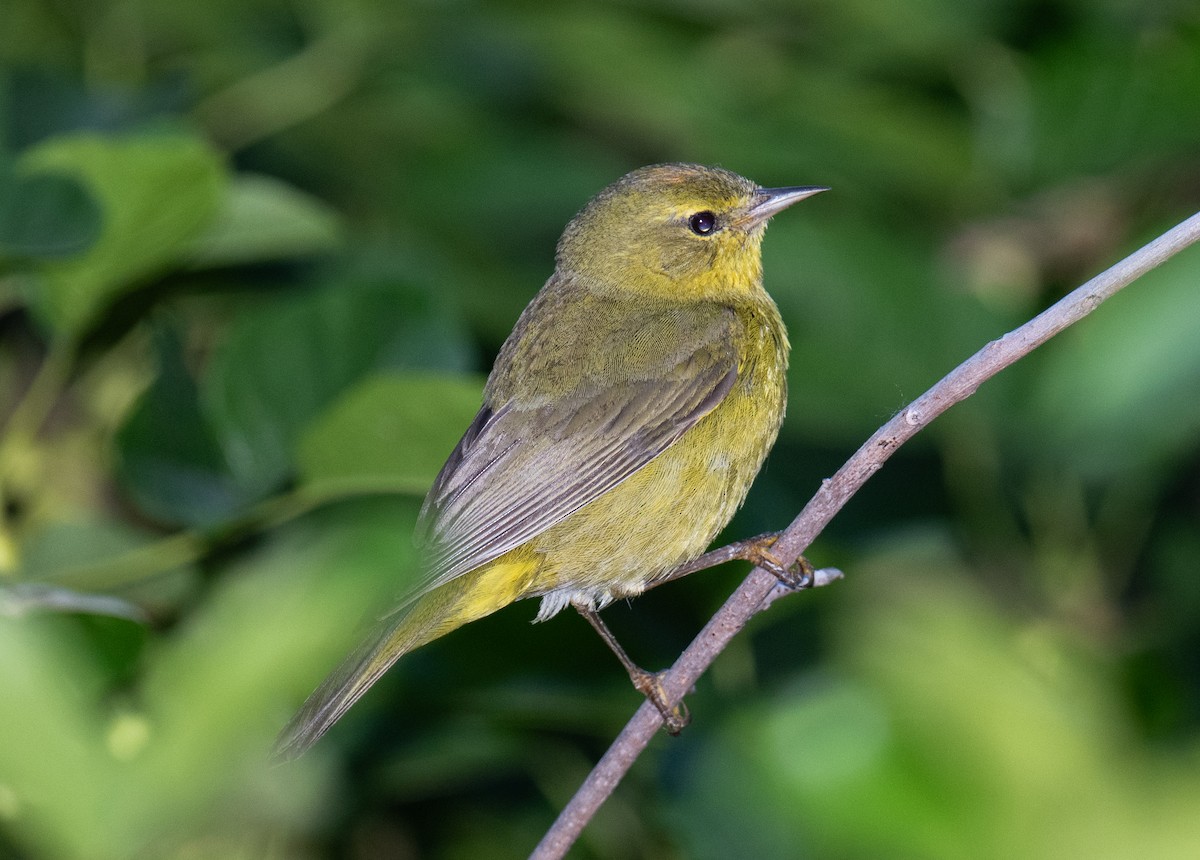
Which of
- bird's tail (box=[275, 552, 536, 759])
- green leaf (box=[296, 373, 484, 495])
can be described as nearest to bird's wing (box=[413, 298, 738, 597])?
bird's tail (box=[275, 552, 536, 759])

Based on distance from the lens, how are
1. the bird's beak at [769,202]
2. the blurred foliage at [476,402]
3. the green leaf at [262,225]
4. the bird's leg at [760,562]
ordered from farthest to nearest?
the bird's beak at [769,202]
the green leaf at [262,225]
the bird's leg at [760,562]
the blurred foliage at [476,402]

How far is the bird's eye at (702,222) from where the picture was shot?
3.80m

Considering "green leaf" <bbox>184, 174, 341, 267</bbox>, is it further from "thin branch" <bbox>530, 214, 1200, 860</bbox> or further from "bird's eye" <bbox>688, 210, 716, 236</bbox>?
"thin branch" <bbox>530, 214, 1200, 860</bbox>

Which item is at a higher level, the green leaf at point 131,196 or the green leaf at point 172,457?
the green leaf at point 131,196

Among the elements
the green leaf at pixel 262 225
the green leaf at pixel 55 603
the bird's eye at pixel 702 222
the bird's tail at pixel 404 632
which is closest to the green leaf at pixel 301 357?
the green leaf at pixel 262 225

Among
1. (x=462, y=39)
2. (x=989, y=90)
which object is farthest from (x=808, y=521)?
(x=462, y=39)

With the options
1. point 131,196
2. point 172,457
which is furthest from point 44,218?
point 172,457

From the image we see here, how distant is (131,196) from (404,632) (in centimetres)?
103

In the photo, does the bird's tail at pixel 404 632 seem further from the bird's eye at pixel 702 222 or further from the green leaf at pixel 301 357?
the bird's eye at pixel 702 222

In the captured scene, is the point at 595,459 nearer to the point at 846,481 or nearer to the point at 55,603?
the point at 846,481

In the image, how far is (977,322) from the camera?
3533mm

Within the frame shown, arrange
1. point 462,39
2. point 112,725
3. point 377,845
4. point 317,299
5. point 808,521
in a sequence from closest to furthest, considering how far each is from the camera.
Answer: point 112,725, point 808,521, point 317,299, point 377,845, point 462,39

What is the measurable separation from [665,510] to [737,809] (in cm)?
118

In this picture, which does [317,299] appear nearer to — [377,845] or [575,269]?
[575,269]
